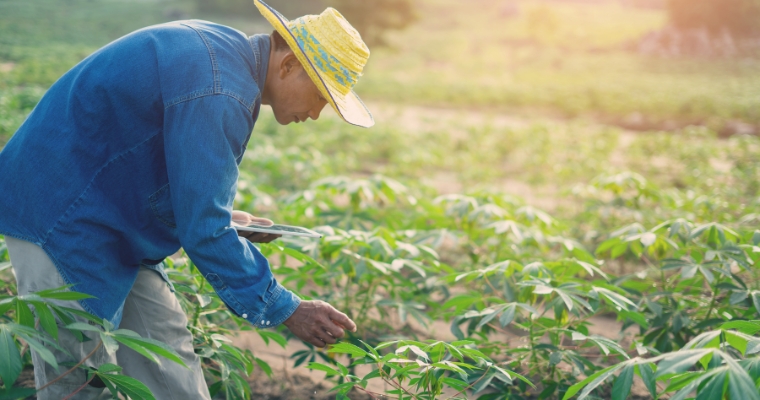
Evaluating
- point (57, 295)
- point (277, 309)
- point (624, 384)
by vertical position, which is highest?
point (57, 295)

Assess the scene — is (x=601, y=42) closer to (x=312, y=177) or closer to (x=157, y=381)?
(x=312, y=177)

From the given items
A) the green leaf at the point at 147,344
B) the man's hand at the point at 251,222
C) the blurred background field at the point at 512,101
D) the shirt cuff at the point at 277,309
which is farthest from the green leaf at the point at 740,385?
the blurred background field at the point at 512,101

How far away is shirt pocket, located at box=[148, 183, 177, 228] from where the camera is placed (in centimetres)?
138

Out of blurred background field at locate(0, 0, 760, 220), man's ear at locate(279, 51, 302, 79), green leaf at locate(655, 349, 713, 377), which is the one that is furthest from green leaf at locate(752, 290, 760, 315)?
blurred background field at locate(0, 0, 760, 220)

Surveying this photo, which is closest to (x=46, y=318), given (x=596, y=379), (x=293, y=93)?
(x=293, y=93)

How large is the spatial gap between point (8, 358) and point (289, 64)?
0.83 metres

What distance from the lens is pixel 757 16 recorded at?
29297 mm

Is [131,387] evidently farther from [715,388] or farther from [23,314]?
[715,388]

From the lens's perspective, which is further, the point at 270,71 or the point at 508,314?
the point at 508,314

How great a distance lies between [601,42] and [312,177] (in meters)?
31.3

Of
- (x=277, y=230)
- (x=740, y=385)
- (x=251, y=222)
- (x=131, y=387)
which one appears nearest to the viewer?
(x=740, y=385)

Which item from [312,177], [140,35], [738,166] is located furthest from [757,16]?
[140,35]

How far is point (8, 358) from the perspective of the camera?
1.04 m

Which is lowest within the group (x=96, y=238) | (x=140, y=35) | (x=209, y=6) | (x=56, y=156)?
(x=209, y=6)
